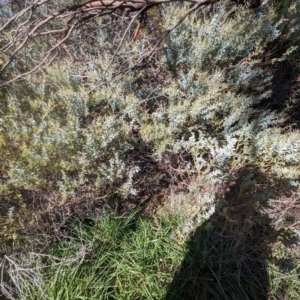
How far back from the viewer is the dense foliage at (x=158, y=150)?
1.80 m

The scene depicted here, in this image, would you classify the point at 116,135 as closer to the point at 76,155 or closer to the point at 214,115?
the point at 76,155

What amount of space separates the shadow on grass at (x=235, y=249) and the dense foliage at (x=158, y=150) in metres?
0.02

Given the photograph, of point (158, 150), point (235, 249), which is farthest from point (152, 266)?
point (158, 150)

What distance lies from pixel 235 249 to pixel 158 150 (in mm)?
Answer: 1074

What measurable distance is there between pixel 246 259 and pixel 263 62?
7.74 ft

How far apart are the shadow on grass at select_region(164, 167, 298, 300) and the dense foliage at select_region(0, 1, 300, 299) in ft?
0.05

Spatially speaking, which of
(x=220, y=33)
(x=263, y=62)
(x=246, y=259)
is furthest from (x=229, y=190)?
(x=263, y=62)

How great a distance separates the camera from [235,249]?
2.00 m

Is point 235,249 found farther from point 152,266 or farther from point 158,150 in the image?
point 158,150

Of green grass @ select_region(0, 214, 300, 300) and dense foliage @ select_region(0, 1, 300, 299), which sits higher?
dense foliage @ select_region(0, 1, 300, 299)

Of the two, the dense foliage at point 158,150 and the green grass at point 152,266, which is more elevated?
the dense foliage at point 158,150

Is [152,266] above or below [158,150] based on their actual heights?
below

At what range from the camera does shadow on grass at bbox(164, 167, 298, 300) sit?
73.5 inches

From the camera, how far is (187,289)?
188 cm
